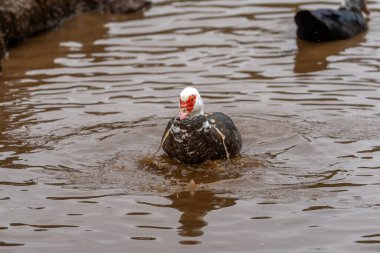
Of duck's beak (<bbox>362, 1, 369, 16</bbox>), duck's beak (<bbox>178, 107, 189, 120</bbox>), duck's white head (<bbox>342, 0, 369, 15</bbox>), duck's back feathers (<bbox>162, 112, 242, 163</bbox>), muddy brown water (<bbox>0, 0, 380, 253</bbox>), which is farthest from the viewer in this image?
duck's beak (<bbox>362, 1, 369, 16</bbox>)

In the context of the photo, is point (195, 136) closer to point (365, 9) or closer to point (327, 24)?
point (327, 24)

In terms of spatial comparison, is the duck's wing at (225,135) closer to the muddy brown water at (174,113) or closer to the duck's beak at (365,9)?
the muddy brown water at (174,113)

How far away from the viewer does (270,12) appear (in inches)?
595

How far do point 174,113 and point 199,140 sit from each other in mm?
2061

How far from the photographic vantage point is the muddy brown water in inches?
281

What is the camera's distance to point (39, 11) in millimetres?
14406

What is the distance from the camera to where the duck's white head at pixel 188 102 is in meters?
8.31

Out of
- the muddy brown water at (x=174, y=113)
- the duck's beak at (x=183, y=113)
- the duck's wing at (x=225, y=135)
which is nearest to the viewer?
the muddy brown water at (x=174, y=113)

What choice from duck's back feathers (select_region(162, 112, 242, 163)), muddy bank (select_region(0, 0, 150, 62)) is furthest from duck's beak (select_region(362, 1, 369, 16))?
duck's back feathers (select_region(162, 112, 242, 163))

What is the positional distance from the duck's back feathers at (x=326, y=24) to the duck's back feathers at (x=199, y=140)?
494cm

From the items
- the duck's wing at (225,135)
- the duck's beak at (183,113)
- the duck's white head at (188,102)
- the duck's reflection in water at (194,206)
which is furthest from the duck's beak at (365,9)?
the duck's reflection in water at (194,206)

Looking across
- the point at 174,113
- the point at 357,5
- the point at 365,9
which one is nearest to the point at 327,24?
the point at 357,5

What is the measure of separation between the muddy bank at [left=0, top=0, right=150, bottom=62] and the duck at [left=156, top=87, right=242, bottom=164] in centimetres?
526

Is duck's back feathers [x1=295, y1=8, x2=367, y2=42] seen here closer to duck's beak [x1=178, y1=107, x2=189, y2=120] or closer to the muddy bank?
the muddy bank
